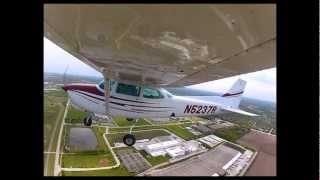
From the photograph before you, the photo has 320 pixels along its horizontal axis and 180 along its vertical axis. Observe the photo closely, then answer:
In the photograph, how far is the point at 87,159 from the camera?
10.6 metres

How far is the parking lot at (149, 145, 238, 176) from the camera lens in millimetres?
9164

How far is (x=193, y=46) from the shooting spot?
55.8 inches

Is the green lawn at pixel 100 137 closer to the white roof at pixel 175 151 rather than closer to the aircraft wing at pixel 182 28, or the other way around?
the white roof at pixel 175 151

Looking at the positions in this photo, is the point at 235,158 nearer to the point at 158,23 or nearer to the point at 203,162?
the point at 203,162

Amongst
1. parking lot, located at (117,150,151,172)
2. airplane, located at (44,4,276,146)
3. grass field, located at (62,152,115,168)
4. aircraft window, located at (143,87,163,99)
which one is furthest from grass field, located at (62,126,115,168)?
airplane, located at (44,4,276,146)

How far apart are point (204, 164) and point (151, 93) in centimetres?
776

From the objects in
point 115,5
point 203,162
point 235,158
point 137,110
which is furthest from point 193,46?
point 235,158

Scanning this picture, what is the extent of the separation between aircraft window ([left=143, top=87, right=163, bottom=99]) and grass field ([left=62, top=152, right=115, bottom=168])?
234 inches

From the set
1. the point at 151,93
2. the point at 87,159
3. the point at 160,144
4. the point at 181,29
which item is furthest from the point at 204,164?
the point at 181,29

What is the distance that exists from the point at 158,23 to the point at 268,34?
1.43 ft

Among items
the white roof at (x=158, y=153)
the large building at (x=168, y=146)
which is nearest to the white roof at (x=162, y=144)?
the large building at (x=168, y=146)

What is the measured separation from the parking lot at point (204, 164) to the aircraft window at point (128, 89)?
498 cm

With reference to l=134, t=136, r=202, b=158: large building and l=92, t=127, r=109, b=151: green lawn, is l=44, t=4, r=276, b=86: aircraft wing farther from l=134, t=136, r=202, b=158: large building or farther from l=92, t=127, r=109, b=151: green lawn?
l=92, t=127, r=109, b=151: green lawn

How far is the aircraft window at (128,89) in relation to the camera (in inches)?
169
